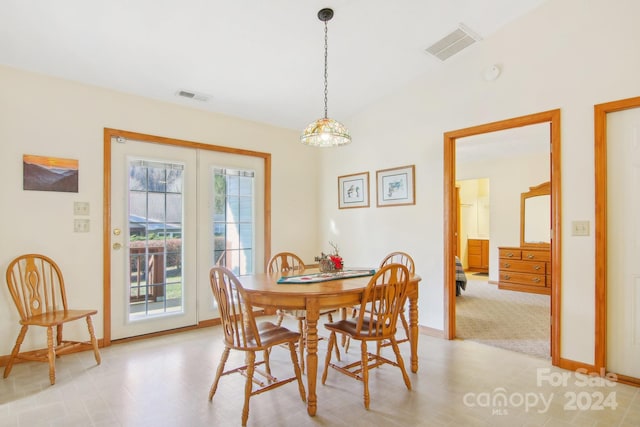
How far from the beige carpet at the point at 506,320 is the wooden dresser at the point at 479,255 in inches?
82.7

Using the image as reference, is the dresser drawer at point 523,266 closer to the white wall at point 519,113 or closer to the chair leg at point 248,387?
the white wall at point 519,113

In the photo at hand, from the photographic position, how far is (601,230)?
2631mm

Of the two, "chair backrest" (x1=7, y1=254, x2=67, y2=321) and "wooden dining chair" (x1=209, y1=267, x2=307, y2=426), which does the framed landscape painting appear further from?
"wooden dining chair" (x1=209, y1=267, x2=307, y2=426)

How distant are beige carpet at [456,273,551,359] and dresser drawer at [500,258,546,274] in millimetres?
396

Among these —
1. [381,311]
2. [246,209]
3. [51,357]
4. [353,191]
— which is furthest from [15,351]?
[353,191]

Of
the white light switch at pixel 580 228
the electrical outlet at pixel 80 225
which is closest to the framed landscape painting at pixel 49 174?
the electrical outlet at pixel 80 225

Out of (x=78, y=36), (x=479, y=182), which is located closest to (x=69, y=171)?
(x=78, y=36)

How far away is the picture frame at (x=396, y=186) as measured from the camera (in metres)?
3.87

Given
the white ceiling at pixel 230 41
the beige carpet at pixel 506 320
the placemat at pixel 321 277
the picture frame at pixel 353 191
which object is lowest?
the beige carpet at pixel 506 320

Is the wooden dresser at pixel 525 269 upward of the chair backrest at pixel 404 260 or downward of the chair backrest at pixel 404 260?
downward

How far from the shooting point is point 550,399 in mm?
2301

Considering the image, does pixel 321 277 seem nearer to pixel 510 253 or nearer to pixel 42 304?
pixel 42 304

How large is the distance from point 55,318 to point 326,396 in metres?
2.15

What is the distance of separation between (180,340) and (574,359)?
3.46 meters
